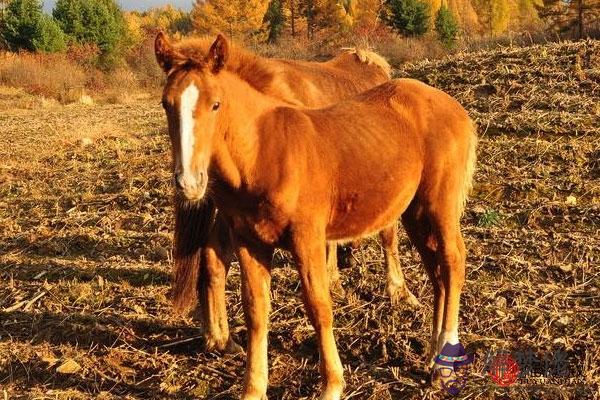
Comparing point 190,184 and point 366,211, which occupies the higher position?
point 190,184

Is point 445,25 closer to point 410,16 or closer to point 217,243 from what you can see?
point 410,16

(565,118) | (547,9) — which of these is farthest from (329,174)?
(547,9)

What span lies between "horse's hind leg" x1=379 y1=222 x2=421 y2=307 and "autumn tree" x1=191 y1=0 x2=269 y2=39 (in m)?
32.0

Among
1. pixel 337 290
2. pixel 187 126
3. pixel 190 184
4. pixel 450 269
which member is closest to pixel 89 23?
pixel 337 290

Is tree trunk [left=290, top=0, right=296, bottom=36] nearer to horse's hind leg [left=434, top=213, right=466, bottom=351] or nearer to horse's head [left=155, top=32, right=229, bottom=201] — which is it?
horse's hind leg [left=434, top=213, right=466, bottom=351]

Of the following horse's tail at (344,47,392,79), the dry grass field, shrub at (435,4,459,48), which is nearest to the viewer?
the dry grass field

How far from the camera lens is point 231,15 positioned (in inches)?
1423

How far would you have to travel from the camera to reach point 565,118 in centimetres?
762

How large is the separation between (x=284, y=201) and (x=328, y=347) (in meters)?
0.94

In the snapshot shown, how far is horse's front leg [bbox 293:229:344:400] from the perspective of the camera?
120 inches

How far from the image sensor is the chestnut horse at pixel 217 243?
3216mm

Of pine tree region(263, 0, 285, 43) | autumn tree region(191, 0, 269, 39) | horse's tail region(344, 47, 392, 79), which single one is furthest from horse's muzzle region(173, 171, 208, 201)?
pine tree region(263, 0, 285, 43)

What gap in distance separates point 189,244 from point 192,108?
159 cm

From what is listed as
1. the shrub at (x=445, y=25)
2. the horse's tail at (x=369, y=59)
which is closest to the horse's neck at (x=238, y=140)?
the horse's tail at (x=369, y=59)
